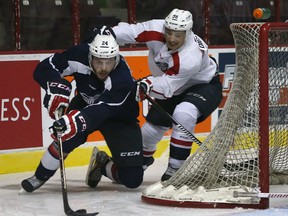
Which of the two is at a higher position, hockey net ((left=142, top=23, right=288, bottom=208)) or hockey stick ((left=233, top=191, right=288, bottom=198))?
hockey net ((left=142, top=23, right=288, bottom=208))

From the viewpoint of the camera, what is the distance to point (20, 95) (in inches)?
202

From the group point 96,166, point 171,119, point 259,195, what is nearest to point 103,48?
point 171,119

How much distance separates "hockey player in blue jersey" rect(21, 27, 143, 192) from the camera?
4.07m

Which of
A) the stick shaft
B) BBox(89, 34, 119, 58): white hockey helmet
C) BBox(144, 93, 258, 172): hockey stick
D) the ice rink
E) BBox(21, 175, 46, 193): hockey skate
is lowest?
the ice rink

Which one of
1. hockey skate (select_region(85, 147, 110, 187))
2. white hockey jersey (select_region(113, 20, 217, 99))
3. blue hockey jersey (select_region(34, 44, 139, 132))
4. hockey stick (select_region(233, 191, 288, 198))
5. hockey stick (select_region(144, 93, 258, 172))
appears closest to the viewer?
hockey stick (select_region(233, 191, 288, 198))

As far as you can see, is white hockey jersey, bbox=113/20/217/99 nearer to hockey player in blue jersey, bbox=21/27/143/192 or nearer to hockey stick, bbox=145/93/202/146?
hockey stick, bbox=145/93/202/146

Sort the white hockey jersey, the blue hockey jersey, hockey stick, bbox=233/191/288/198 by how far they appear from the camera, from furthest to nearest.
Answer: the white hockey jersey < the blue hockey jersey < hockey stick, bbox=233/191/288/198

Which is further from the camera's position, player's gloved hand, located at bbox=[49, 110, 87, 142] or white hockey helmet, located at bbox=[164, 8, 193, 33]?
white hockey helmet, located at bbox=[164, 8, 193, 33]

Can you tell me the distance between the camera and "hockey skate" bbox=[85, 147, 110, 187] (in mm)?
4559

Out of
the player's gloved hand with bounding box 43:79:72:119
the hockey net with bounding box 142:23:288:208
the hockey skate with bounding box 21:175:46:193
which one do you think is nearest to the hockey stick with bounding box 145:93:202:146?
the hockey net with bounding box 142:23:288:208

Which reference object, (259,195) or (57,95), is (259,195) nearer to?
(259,195)

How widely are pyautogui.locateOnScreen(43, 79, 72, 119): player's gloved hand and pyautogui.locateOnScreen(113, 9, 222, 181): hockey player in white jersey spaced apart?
1.25 feet

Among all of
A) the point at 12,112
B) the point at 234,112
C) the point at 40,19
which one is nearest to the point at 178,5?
the point at 40,19

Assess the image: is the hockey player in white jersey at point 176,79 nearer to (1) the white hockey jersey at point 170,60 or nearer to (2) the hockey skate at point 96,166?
(1) the white hockey jersey at point 170,60
